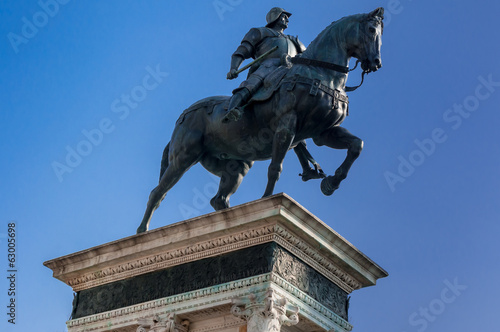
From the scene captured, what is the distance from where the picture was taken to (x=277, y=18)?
15.4 meters

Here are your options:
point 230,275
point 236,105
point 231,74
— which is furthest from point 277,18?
point 230,275

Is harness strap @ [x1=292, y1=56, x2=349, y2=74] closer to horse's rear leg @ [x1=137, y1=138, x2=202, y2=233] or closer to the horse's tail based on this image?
horse's rear leg @ [x1=137, y1=138, x2=202, y2=233]

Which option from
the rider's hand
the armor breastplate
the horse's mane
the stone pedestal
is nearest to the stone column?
the stone pedestal

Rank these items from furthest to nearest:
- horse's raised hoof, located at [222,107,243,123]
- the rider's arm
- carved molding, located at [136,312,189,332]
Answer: the rider's arm, horse's raised hoof, located at [222,107,243,123], carved molding, located at [136,312,189,332]

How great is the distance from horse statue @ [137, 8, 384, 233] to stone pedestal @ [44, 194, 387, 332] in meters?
1.03

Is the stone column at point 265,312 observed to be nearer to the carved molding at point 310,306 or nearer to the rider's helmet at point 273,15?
the carved molding at point 310,306

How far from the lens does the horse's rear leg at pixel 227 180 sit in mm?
14844

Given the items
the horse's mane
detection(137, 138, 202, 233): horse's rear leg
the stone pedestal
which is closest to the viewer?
the stone pedestal

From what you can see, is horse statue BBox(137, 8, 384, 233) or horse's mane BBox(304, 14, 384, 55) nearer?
horse statue BBox(137, 8, 384, 233)

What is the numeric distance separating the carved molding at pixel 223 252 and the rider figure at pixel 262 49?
227cm

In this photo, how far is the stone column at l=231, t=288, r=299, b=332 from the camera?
1162 centimetres

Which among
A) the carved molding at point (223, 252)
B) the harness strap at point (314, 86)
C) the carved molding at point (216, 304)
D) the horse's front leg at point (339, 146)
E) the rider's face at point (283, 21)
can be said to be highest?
the rider's face at point (283, 21)

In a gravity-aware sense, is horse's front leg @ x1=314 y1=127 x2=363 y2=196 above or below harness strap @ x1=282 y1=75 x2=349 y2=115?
below

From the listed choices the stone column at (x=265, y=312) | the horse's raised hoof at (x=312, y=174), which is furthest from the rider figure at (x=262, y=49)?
the stone column at (x=265, y=312)
